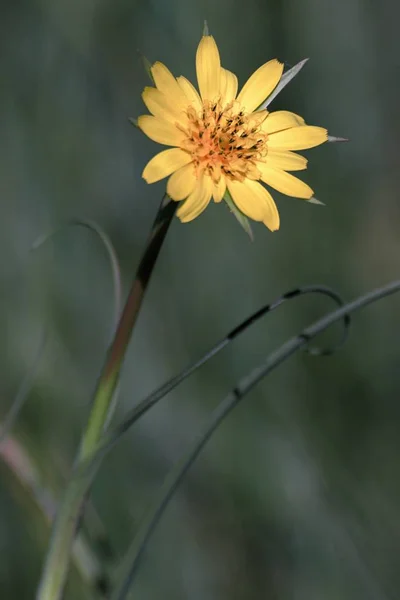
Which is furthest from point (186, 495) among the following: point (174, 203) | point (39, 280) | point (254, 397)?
point (174, 203)

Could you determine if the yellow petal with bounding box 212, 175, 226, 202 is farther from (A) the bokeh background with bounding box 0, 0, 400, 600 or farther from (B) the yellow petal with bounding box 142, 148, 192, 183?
(A) the bokeh background with bounding box 0, 0, 400, 600

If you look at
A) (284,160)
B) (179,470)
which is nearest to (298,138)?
(284,160)

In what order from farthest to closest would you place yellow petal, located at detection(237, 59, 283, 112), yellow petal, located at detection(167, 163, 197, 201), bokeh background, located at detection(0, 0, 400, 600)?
1. bokeh background, located at detection(0, 0, 400, 600)
2. yellow petal, located at detection(237, 59, 283, 112)
3. yellow petal, located at detection(167, 163, 197, 201)

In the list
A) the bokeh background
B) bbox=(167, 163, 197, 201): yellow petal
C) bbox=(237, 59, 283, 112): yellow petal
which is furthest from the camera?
the bokeh background

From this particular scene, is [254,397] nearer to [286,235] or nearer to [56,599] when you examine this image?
[286,235]

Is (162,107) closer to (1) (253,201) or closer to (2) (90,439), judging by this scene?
(1) (253,201)

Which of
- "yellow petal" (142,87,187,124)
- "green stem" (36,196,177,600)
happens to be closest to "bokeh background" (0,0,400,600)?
"green stem" (36,196,177,600)
